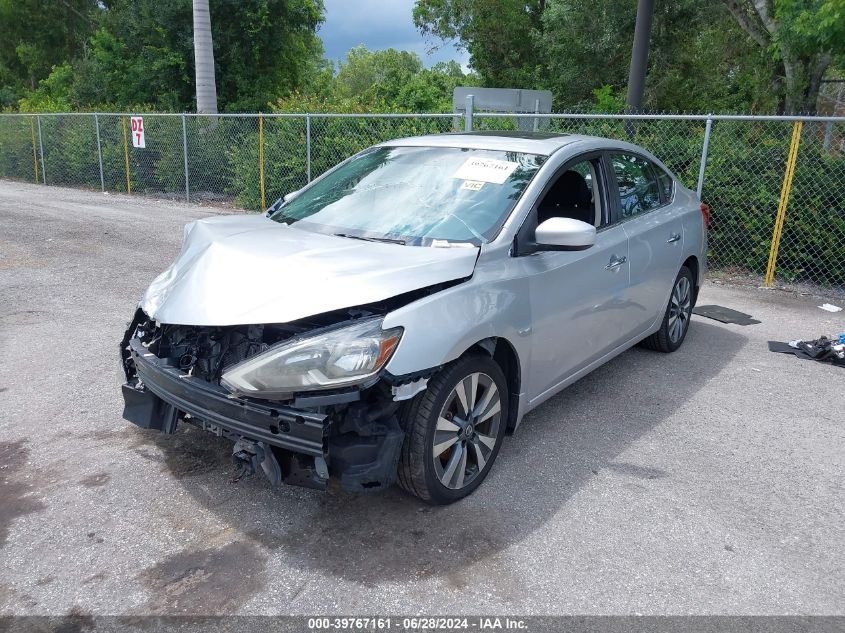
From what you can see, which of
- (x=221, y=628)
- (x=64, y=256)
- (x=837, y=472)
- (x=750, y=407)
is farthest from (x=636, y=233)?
(x=64, y=256)

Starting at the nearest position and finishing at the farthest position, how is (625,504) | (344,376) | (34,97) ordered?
(344,376) → (625,504) → (34,97)

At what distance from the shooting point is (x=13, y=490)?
3.38 metres

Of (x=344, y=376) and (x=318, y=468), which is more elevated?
(x=344, y=376)

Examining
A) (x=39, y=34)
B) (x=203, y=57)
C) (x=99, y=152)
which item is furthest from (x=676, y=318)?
(x=39, y=34)

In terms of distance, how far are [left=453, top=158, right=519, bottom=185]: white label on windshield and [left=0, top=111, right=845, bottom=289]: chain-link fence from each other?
4812 millimetres

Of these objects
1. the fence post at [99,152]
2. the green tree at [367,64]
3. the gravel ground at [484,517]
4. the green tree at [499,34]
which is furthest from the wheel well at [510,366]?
the green tree at [367,64]

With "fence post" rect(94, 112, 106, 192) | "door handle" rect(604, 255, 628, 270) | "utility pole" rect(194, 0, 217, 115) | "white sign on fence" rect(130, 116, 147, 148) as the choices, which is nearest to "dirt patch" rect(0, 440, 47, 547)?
"door handle" rect(604, 255, 628, 270)

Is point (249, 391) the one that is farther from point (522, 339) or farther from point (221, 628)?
point (522, 339)

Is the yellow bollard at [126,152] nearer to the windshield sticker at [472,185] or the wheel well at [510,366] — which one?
the windshield sticker at [472,185]

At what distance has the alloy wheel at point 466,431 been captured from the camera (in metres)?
3.16

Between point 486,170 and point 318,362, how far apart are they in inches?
70.3

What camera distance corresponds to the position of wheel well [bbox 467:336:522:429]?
346 centimetres

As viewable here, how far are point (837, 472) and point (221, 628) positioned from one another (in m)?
3.33

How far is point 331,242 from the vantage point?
3.62 metres
